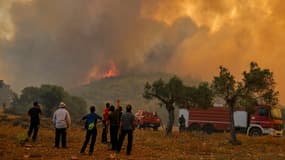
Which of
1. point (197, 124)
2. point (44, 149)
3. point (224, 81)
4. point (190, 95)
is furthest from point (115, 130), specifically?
point (197, 124)

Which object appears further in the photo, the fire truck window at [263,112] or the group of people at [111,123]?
the fire truck window at [263,112]

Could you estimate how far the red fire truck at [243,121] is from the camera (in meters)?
43.1

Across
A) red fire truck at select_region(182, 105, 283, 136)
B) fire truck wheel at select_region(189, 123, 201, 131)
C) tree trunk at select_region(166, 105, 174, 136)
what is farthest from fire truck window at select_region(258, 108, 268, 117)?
fire truck wheel at select_region(189, 123, 201, 131)

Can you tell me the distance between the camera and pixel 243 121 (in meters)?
47.1

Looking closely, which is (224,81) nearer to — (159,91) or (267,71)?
(267,71)

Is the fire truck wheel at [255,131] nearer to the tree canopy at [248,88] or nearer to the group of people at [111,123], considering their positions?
the tree canopy at [248,88]

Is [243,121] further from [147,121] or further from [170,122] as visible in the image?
[147,121]

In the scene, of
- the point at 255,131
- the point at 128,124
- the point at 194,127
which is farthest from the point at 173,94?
the point at 128,124

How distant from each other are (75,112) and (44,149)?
7667cm

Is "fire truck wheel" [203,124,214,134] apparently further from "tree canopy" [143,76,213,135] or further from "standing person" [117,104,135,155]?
"standing person" [117,104,135,155]

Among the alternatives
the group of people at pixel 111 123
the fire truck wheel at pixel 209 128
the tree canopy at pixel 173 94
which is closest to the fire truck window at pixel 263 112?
the tree canopy at pixel 173 94

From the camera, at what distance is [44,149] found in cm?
2152

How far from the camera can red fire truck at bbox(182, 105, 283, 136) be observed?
141ft

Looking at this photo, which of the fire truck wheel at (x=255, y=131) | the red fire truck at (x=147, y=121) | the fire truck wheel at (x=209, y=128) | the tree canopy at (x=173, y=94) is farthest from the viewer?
the red fire truck at (x=147, y=121)
